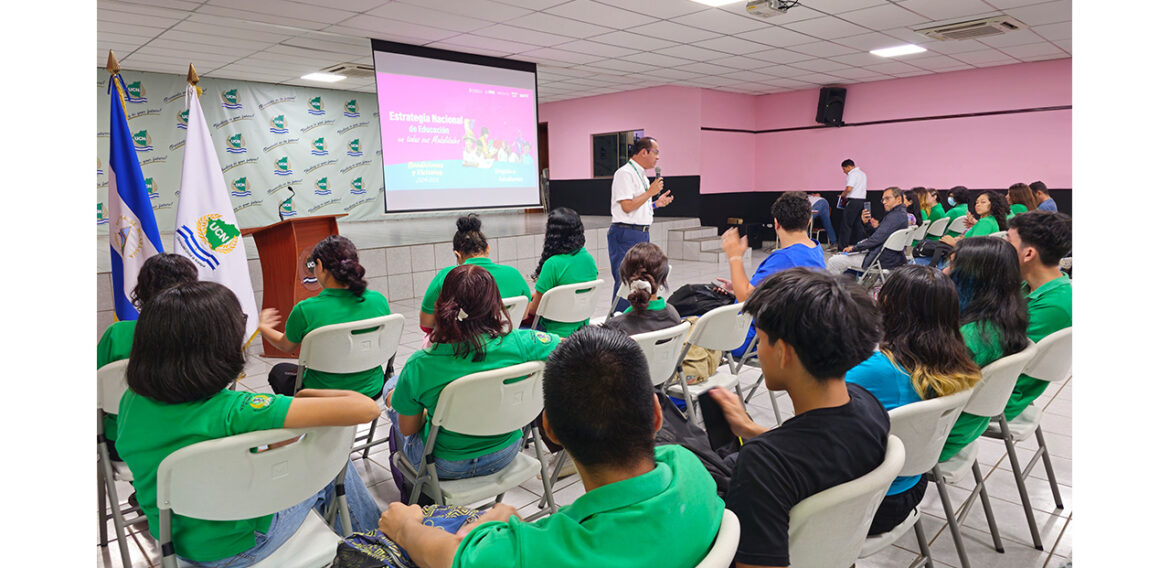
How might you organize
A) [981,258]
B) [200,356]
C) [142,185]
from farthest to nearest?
[142,185] → [981,258] → [200,356]

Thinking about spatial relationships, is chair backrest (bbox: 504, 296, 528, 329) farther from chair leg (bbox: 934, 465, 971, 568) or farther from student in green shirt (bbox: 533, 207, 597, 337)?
chair leg (bbox: 934, 465, 971, 568)

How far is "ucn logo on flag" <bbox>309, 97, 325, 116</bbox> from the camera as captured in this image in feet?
34.1

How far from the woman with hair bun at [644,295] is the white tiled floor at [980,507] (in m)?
0.72

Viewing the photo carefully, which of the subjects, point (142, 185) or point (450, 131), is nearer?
point (142, 185)

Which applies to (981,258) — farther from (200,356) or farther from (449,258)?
(449,258)

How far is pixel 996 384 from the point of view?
5.82 feet

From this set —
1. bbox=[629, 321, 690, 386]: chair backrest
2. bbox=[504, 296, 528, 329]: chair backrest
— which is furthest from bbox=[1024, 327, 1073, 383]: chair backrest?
bbox=[504, 296, 528, 329]: chair backrest

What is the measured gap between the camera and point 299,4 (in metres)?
5.38

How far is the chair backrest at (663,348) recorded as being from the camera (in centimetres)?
225

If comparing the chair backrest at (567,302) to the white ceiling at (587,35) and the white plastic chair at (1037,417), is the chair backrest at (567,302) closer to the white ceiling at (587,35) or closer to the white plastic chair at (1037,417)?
the white plastic chair at (1037,417)

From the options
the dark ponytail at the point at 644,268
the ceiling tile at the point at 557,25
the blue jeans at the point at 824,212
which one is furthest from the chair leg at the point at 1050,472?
the blue jeans at the point at 824,212

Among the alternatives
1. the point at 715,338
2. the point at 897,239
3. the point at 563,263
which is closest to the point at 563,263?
the point at 563,263

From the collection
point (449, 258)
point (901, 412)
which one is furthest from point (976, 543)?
point (449, 258)

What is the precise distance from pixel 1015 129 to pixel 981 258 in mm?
8872
